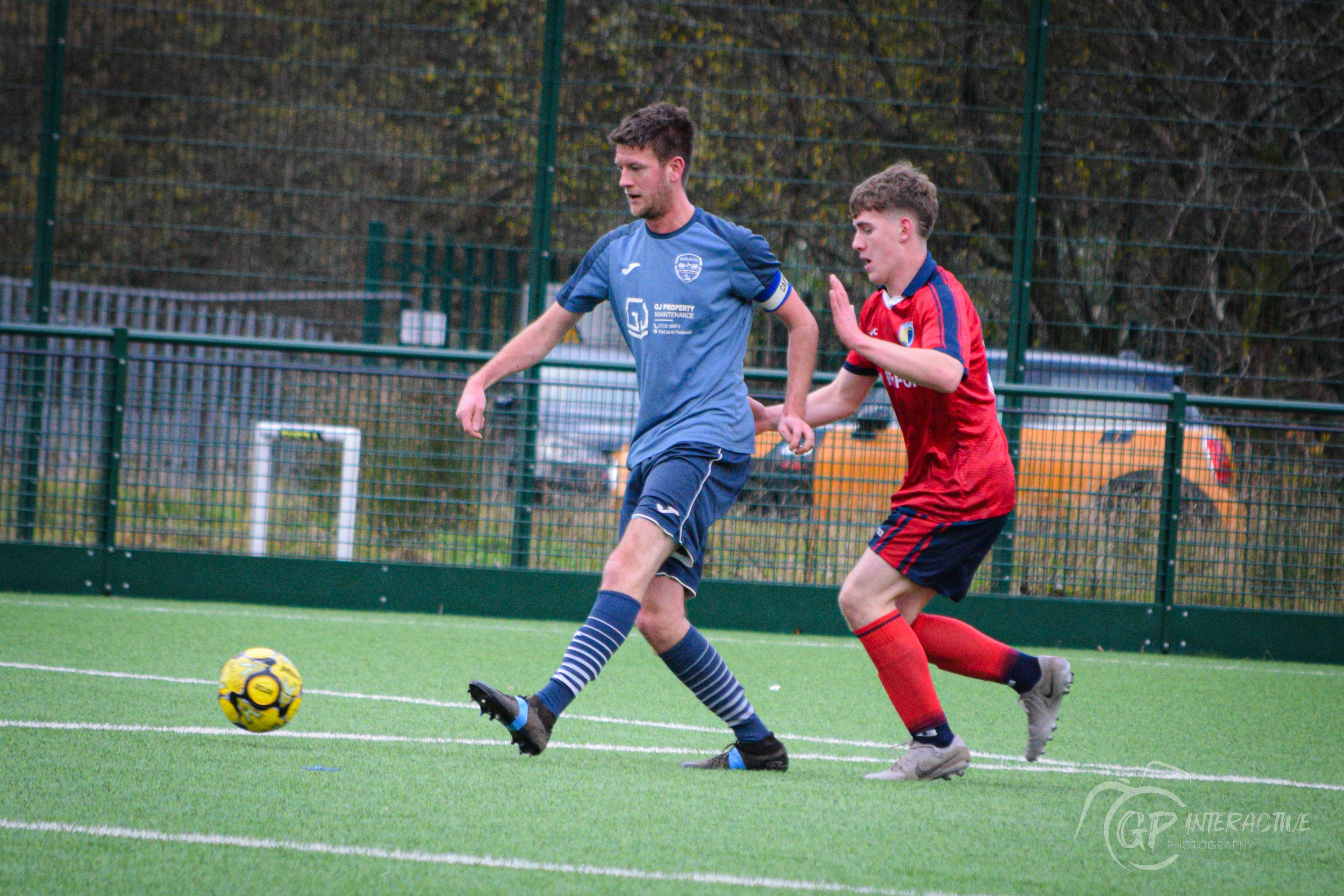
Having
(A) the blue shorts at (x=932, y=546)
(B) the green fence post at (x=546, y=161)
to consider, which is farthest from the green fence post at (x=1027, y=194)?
(A) the blue shorts at (x=932, y=546)

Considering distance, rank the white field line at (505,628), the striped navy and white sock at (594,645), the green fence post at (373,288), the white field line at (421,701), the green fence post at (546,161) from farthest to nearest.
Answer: the green fence post at (373,288) → the green fence post at (546,161) → the white field line at (505,628) → the white field line at (421,701) → the striped navy and white sock at (594,645)

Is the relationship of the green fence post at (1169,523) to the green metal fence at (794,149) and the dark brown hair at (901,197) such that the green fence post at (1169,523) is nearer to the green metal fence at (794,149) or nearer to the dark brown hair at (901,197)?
the green metal fence at (794,149)

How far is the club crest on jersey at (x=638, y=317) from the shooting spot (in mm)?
4430

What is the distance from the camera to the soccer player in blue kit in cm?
424

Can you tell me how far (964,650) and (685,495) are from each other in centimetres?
105

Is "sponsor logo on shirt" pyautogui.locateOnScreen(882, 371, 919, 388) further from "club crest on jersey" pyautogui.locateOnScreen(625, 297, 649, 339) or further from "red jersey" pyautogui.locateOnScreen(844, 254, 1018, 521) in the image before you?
"club crest on jersey" pyautogui.locateOnScreen(625, 297, 649, 339)

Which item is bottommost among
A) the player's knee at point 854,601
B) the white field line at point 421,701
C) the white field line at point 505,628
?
the white field line at point 505,628

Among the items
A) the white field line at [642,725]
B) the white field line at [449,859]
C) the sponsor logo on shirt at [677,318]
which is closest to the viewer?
the white field line at [449,859]

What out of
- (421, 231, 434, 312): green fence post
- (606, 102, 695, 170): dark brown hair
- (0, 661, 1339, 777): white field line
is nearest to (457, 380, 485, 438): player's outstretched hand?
(606, 102, 695, 170): dark brown hair

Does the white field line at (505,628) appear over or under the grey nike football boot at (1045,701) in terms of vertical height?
under

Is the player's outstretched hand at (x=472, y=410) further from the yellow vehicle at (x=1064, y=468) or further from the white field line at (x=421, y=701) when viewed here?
the yellow vehicle at (x=1064, y=468)

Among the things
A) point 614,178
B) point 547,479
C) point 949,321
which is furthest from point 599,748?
point 614,178

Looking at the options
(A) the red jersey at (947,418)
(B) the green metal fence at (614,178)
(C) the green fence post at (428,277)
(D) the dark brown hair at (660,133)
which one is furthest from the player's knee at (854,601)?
(C) the green fence post at (428,277)

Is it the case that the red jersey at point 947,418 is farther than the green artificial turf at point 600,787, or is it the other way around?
the red jersey at point 947,418
